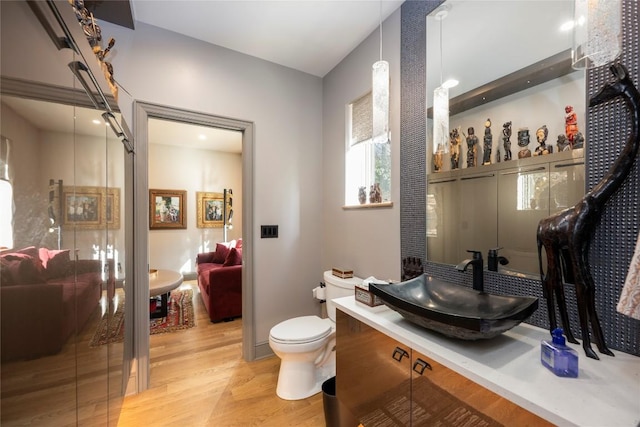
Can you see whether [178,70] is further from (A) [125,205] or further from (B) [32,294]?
(B) [32,294]

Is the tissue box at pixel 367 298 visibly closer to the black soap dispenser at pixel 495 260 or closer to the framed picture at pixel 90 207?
the black soap dispenser at pixel 495 260

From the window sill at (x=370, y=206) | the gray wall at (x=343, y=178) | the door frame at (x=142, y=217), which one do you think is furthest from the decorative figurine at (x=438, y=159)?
the door frame at (x=142, y=217)

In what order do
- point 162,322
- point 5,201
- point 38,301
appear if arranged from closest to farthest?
1. point 5,201
2. point 38,301
3. point 162,322

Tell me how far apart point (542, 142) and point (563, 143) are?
0.07 m

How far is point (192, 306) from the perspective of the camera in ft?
12.4

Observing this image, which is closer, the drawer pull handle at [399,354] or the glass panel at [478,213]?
the drawer pull handle at [399,354]

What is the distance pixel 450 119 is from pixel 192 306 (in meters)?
3.94

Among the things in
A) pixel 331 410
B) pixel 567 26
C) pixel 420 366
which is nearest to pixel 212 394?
pixel 331 410

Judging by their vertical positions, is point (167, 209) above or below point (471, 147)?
below

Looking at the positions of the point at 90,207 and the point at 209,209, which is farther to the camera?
the point at 209,209

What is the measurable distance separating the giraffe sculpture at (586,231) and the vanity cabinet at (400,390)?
44 centimetres

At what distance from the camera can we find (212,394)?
6.21 feet

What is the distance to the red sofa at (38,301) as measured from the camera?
60 centimetres

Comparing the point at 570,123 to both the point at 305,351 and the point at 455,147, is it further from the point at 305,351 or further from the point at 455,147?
the point at 305,351
